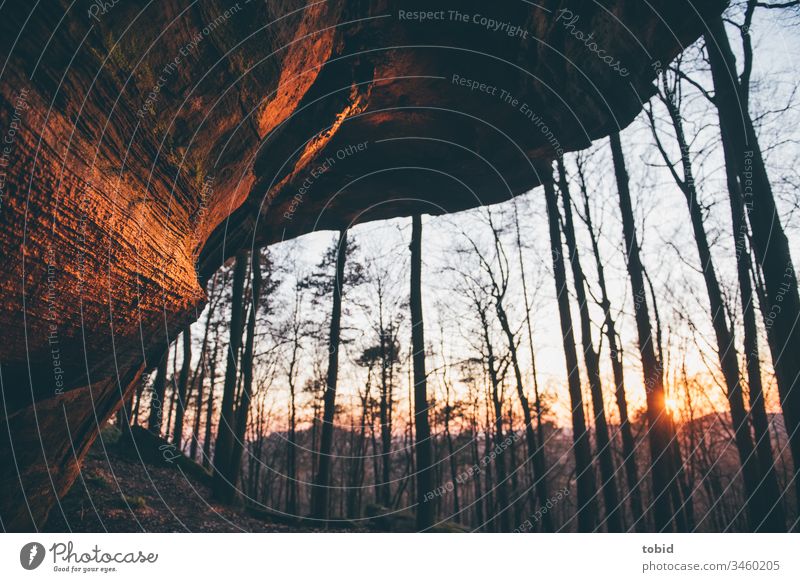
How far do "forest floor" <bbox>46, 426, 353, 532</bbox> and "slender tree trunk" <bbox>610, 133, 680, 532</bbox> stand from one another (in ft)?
32.1

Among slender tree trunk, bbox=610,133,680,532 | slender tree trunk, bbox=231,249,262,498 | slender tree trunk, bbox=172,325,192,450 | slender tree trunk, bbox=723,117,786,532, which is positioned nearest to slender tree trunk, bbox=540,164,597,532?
slender tree trunk, bbox=610,133,680,532

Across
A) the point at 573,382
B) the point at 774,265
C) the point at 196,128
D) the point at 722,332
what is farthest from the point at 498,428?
the point at 196,128

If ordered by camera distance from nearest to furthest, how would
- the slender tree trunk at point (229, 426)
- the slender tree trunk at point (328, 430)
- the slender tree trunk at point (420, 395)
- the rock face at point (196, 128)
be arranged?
the rock face at point (196, 128) → the slender tree trunk at point (420, 395) → the slender tree trunk at point (229, 426) → the slender tree trunk at point (328, 430)

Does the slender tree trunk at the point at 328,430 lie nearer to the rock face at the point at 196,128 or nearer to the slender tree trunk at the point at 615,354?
the rock face at the point at 196,128

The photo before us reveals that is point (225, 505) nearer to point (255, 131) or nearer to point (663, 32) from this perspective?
point (255, 131)

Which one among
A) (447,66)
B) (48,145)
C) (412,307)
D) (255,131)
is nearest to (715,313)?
(412,307)

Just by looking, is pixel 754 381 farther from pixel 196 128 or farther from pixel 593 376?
pixel 196 128

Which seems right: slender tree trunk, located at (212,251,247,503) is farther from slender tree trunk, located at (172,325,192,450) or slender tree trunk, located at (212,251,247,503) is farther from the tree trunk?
the tree trunk

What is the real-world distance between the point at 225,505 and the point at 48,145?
13012mm

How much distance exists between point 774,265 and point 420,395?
8.75m

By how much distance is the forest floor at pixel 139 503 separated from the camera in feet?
24.4

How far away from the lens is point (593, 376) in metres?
12.1

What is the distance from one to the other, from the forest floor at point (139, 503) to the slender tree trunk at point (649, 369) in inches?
385

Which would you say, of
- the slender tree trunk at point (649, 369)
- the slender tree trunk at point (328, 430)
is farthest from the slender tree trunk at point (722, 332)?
the slender tree trunk at point (328, 430)
